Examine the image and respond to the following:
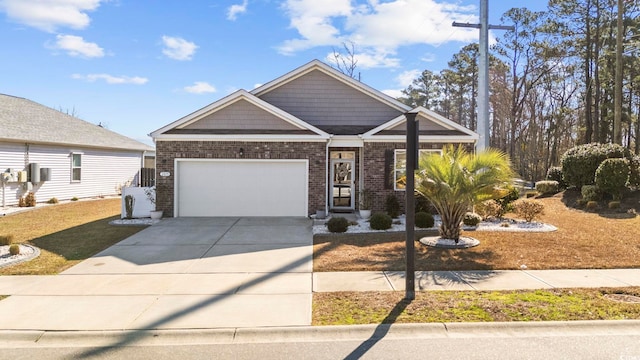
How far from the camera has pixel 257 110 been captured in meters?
14.4

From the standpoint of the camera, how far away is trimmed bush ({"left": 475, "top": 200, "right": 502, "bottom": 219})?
506 inches

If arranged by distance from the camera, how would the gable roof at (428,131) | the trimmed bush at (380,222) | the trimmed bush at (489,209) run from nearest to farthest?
the trimmed bush at (380,222)
the trimmed bush at (489,209)
the gable roof at (428,131)

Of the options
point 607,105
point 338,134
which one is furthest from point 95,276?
point 607,105

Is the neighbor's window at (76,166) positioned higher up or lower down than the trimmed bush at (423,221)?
higher up

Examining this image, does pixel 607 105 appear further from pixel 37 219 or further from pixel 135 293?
pixel 37 219

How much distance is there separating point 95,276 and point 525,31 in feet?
116

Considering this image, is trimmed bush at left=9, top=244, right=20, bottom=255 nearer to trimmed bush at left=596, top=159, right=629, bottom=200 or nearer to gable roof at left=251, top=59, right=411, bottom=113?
gable roof at left=251, top=59, right=411, bottom=113

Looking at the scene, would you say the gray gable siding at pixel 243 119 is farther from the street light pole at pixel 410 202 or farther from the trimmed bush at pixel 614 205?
the trimmed bush at pixel 614 205

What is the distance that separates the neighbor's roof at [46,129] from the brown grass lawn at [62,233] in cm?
326

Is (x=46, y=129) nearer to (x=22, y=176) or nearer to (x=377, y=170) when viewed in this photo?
(x=22, y=176)

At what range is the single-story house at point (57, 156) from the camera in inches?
643

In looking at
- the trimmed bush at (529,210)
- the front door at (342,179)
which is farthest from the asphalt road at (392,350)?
the front door at (342,179)

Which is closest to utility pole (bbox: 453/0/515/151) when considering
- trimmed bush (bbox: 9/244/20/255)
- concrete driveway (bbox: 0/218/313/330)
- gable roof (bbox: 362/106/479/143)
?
gable roof (bbox: 362/106/479/143)

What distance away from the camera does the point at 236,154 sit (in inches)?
551
